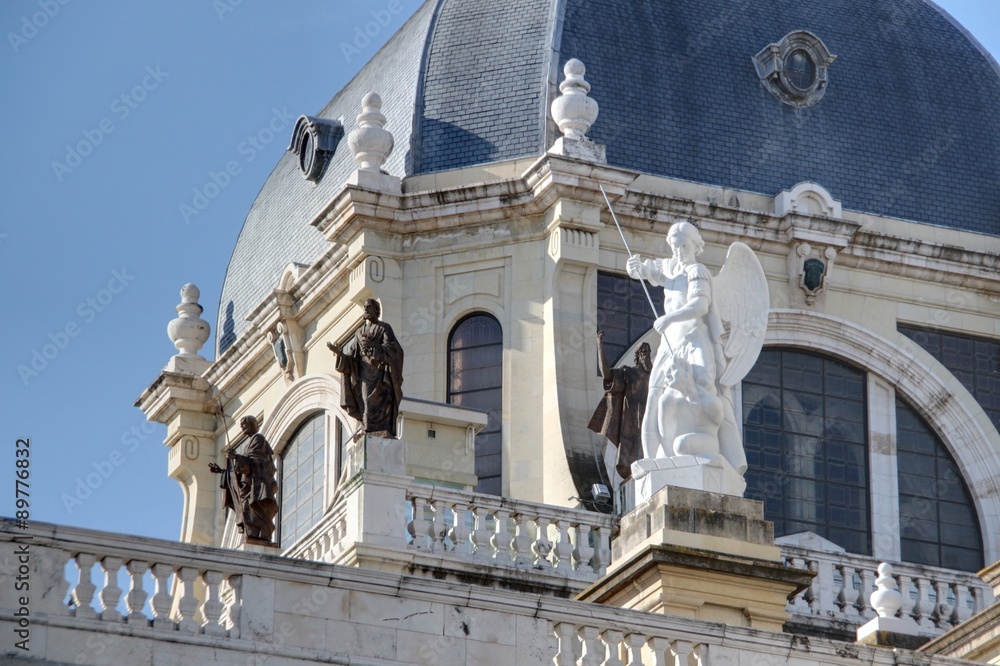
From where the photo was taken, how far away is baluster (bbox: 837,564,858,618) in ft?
94.6

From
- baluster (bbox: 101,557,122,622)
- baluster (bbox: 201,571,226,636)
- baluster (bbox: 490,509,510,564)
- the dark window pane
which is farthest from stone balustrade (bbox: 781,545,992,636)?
baluster (bbox: 101,557,122,622)

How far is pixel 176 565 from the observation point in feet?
63.4

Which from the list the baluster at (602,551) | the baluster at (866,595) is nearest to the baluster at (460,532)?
the baluster at (602,551)

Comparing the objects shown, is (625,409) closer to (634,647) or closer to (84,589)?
(634,647)

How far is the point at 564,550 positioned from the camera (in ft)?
91.4

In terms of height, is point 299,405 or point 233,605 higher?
point 299,405

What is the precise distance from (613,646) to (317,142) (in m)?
20.6

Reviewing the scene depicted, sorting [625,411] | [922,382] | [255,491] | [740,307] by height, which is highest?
[922,382]

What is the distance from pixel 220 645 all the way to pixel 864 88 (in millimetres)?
22436

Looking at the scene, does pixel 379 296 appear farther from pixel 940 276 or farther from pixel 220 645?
pixel 220 645

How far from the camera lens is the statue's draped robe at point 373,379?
26.2m

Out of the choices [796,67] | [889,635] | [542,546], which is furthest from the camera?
[796,67]

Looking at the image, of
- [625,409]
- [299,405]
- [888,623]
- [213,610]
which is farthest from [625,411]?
[213,610]

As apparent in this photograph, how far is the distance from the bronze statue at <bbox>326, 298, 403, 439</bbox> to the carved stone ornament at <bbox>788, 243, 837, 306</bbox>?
38.5 ft
